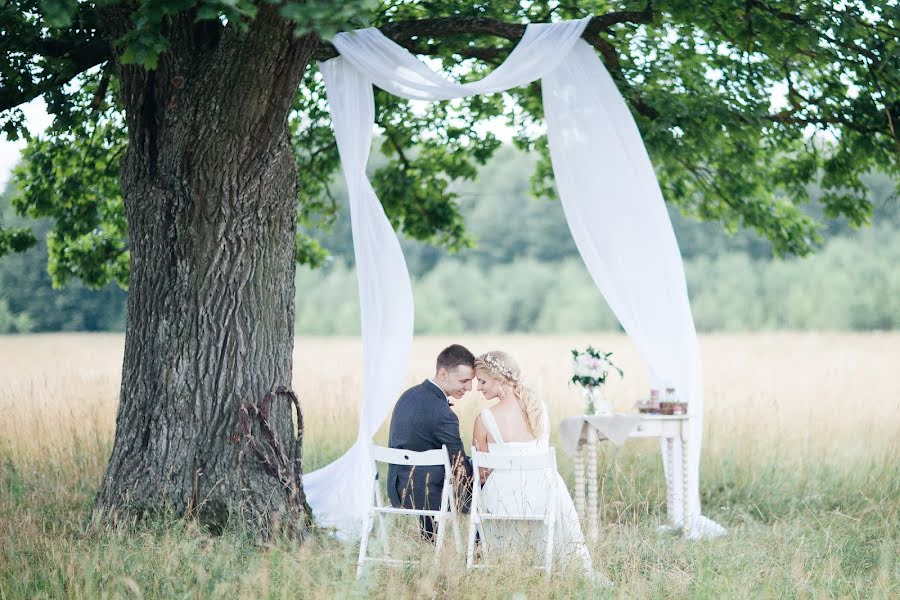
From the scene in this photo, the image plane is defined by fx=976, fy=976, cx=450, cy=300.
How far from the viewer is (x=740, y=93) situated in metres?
7.78

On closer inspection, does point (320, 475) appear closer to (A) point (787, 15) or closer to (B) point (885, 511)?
(B) point (885, 511)

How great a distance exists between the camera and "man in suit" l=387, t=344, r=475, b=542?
231 inches

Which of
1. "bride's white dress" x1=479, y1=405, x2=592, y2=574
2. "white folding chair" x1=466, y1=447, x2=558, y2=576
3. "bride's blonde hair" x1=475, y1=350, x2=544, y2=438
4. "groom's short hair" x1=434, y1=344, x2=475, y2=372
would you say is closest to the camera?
"white folding chair" x1=466, y1=447, x2=558, y2=576

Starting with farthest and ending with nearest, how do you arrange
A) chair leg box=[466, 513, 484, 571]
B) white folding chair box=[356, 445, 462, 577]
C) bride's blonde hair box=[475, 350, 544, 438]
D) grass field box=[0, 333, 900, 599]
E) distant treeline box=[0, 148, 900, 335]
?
distant treeline box=[0, 148, 900, 335], bride's blonde hair box=[475, 350, 544, 438], white folding chair box=[356, 445, 462, 577], chair leg box=[466, 513, 484, 571], grass field box=[0, 333, 900, 599]

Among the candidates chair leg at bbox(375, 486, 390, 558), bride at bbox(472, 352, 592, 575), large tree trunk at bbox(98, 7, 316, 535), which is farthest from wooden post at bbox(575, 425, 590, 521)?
large tree trunk at bbox(98, 7, 316, 535)

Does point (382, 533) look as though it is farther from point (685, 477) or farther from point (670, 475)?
point (670, 475)

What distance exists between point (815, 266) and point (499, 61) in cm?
3719

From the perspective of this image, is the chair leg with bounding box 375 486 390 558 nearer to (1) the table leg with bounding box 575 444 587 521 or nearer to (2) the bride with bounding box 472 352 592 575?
(2) the bride with bounding box 472 352 592 575

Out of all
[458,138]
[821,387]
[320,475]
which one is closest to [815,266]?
[821,387]

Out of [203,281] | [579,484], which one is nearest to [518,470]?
[579,484]

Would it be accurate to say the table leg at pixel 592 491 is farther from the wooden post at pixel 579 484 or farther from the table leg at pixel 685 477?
the table leg at pixel 685 477

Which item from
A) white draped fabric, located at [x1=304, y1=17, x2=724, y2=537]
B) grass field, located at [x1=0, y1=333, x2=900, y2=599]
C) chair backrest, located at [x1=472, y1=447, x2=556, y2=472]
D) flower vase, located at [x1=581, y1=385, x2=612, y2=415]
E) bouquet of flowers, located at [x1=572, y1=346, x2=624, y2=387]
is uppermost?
white draped fabric, located at [x1=304, y1=17, x2=724, y2=537]

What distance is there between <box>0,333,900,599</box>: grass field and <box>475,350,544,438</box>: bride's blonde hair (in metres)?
0.67

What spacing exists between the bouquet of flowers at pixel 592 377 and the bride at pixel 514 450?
60cm
